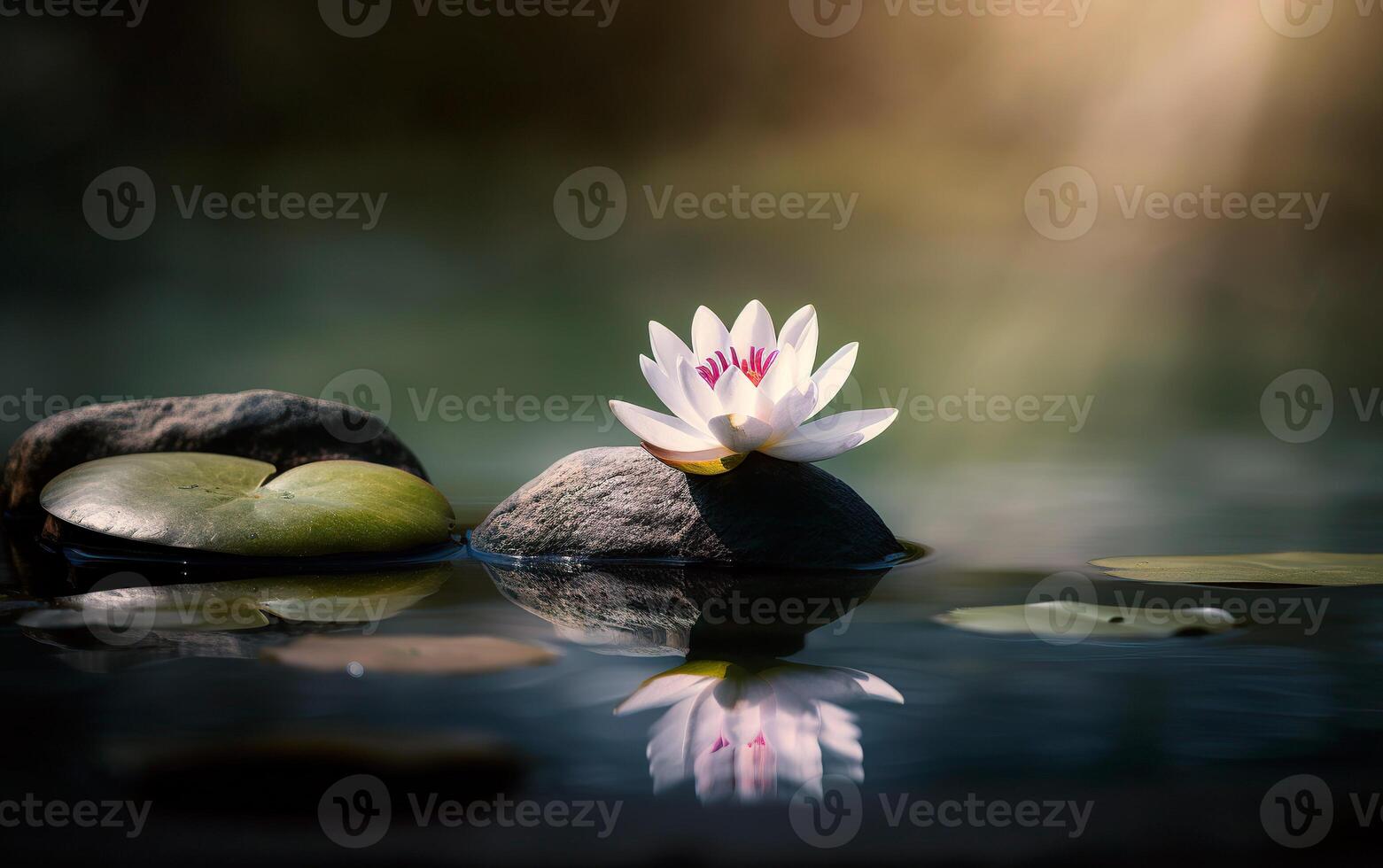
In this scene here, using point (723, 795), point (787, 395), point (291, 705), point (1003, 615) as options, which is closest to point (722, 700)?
point (723, 795)

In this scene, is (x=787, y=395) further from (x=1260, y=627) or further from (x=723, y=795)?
(x=723, y=795)
